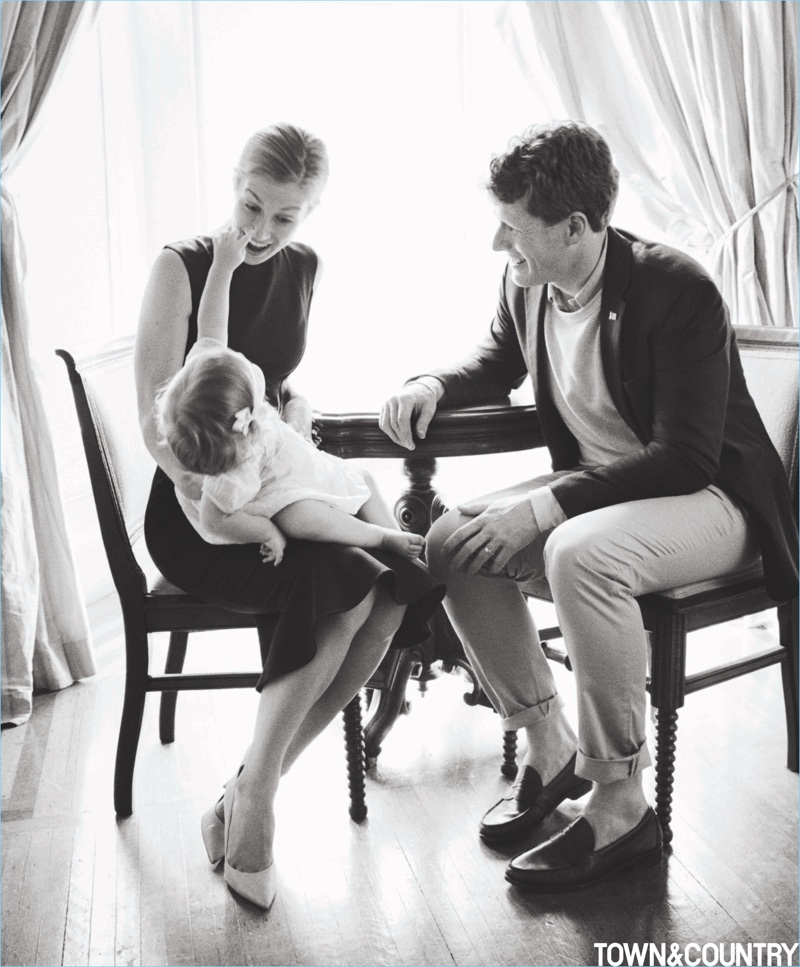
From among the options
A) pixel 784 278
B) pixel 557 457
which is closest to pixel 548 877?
pixel 557 457

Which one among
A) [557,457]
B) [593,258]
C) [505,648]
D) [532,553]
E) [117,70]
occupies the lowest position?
[505,648]

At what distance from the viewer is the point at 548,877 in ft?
6.07

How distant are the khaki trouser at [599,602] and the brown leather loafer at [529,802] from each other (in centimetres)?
12

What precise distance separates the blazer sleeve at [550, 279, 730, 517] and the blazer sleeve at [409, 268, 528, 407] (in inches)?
16.3

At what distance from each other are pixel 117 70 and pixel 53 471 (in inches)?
62.4

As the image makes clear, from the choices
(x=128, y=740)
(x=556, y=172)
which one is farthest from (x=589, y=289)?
(x=128, y=740)

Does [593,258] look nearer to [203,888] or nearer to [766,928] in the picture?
[766,928]

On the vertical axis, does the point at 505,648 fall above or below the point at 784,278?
below

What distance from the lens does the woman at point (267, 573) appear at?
1.84 m

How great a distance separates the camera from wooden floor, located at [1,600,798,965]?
5.72 ft

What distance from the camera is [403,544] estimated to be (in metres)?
1.96

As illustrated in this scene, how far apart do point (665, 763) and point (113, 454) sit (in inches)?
48.7

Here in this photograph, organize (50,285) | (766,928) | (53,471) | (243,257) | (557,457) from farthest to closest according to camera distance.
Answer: (50,285) → (53,471) → (557,457) → (243,257) → (766,928)

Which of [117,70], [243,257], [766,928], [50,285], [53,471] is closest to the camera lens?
[766,928]
